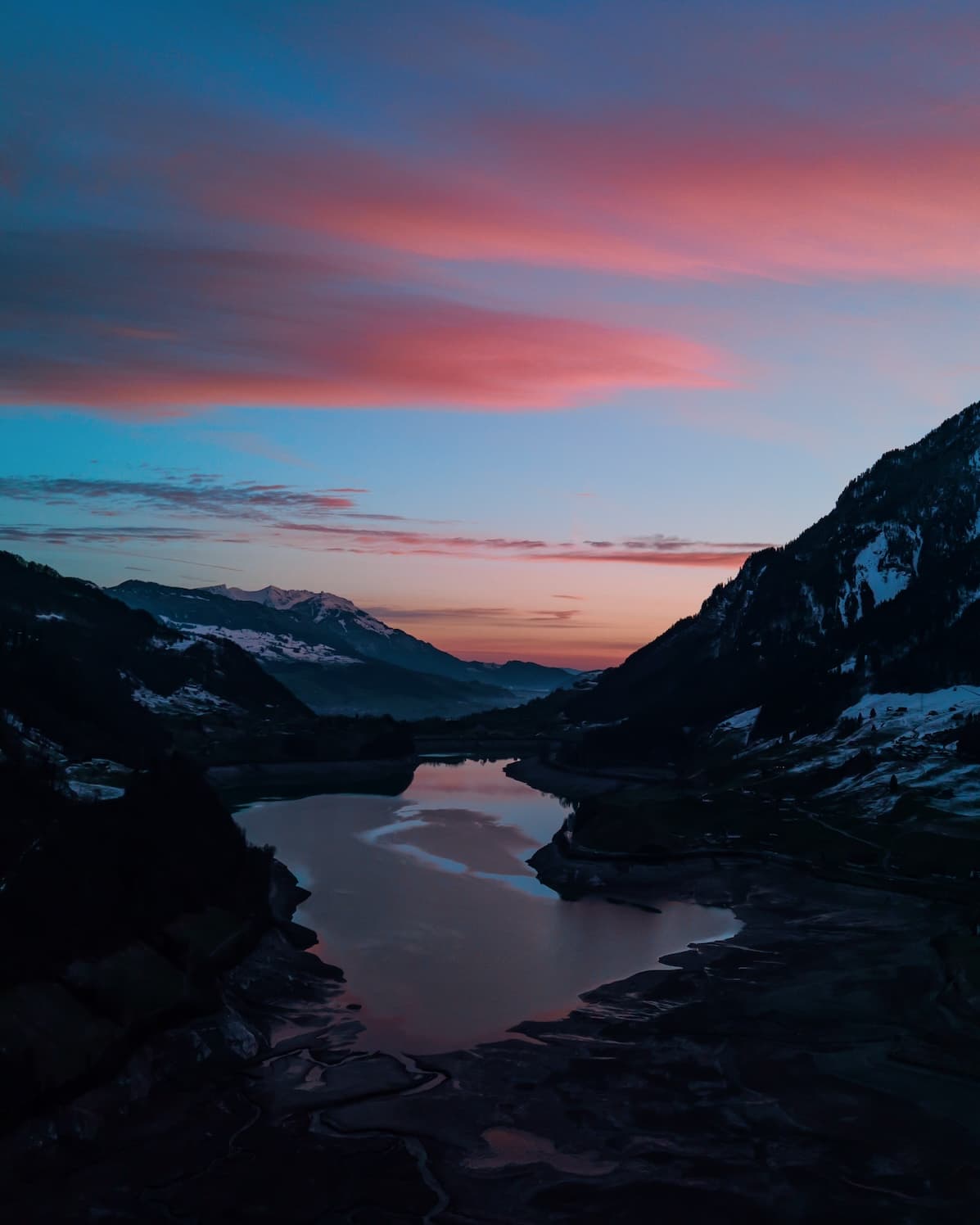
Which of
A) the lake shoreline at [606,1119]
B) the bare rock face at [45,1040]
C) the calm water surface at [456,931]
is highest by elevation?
the bare rock face at [45,1040]

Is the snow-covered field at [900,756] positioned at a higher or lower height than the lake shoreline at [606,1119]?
higher

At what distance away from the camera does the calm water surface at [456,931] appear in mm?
66312

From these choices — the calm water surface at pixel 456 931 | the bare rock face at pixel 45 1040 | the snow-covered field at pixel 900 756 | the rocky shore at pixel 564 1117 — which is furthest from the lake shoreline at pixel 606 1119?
the snow-covered field at pixel 900 756

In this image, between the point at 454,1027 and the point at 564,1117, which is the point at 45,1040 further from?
the point at 564,1117

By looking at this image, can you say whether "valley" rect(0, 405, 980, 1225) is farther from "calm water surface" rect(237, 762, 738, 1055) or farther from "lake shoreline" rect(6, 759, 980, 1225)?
"calm water surface" rect(237, 762, 738, 1055)

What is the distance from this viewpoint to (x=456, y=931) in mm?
87562

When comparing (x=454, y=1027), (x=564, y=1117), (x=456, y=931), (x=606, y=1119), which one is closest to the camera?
(x=606, y=1119)

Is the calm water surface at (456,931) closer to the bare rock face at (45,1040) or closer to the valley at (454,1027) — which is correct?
the valley at (454,1027)

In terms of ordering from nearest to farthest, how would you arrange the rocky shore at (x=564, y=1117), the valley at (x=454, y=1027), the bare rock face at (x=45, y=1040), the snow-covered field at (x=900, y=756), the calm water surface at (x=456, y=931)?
the rocky shore at (x=564, y=1117) → the valley at (x=454, y=1027) → the bare rock face at (x=45, y=1040) → the calm water surface at (x=456, y=931) → the snow-covered field at (x=900, y=756)

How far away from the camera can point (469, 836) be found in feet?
484

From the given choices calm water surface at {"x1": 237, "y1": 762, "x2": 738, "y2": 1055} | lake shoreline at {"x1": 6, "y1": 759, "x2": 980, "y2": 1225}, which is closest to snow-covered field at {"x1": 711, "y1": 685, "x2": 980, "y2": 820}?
calm water surface at {"x1": 237, "y1": 762, "x2": 738, "y2": 1055}

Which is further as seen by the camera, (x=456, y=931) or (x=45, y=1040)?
(x=456, y=931)

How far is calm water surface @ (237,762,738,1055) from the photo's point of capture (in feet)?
218

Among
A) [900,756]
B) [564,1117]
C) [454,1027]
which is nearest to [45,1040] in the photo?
[454,1027]
